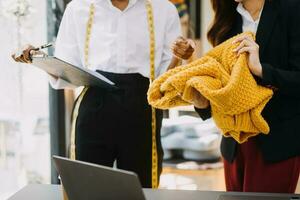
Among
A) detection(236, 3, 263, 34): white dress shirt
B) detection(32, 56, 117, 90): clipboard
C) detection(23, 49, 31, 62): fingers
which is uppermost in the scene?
detection(236, 3, 263, 34): white dress shirt

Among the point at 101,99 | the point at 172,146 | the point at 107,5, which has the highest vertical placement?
the point at 107,5

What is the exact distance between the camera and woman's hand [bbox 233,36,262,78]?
4.28ft

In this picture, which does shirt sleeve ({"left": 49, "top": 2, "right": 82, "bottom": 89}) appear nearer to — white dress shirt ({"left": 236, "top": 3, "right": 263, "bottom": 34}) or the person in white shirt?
the person in white shirt

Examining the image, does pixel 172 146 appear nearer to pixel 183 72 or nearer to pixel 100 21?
pixel 100 21

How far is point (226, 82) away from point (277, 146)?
0.30 metres

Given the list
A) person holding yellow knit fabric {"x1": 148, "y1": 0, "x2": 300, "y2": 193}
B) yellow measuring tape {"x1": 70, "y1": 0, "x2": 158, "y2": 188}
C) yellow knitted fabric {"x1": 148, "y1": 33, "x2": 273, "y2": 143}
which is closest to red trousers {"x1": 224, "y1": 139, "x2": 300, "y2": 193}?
person holding yellow knit fabric {"x1": 148, "y1": 0, "x2": 300, "y2": 193}

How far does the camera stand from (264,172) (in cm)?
144

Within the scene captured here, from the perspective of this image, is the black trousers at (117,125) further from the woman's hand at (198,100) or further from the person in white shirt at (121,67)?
the woman's hand at (198,100)

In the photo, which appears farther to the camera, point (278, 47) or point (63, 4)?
point (63, 4)

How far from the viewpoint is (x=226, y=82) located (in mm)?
1255

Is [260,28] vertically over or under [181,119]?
over

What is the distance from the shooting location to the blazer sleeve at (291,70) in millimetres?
1316

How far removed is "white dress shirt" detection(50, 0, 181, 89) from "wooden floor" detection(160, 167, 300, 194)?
6.13ft

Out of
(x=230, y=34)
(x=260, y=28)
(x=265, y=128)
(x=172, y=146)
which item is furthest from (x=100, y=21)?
(x=172, y=146)
